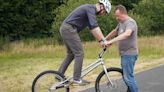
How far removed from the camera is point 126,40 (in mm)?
8859

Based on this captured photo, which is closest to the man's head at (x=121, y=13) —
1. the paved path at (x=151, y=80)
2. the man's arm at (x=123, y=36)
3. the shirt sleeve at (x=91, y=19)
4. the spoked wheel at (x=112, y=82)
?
the man's arm at (x=123, y=36)

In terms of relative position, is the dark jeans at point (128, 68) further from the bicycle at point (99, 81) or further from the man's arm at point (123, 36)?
the man's arm at point (123, 36)

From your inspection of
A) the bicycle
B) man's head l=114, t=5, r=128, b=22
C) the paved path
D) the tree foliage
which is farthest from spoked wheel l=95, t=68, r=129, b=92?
the tree foliage

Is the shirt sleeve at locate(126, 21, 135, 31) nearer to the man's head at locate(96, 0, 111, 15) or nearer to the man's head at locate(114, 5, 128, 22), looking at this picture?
the man's head at locate(114, 5, 128, 22)

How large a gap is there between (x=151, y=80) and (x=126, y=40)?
3443 millimetres

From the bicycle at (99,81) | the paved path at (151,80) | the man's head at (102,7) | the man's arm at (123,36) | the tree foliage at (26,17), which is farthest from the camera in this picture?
the tree foliage at (26,17)

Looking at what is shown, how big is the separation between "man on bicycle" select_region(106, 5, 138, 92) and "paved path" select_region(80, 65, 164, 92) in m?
1.64

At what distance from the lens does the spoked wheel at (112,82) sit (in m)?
9.17

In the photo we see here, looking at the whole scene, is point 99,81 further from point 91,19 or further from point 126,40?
point 91,19

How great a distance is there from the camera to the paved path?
422 inches

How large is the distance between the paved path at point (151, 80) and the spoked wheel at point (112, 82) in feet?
4.16

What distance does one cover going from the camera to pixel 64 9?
3347 cm

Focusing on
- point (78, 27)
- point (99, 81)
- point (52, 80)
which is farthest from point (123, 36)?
point (52, 80)

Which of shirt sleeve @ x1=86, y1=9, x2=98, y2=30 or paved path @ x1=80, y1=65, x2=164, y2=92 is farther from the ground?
shirt sleeve @ x1=86, y1=9, x2=98, y2=30
